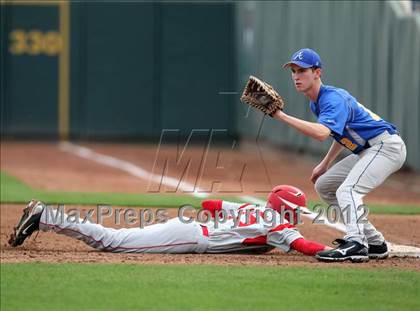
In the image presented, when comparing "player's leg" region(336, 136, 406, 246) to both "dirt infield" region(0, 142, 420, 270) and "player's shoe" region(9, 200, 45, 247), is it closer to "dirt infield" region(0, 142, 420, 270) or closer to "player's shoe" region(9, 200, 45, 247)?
"dirt infield" region(0, 142, 420, 270)

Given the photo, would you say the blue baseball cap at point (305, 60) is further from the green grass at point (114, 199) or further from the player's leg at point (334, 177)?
the green grass at point (114, 199)

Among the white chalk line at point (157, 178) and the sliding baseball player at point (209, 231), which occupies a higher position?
the sliding baseball player at point (209, 231)

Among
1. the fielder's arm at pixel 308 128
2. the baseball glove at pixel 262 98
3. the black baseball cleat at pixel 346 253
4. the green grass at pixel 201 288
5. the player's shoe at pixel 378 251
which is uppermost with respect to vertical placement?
the baseball glove at pixel 262 98

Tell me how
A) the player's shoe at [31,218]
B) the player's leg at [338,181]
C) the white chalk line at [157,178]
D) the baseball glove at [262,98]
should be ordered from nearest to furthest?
the baseball glove at [262,98] < the player's shoe at [31,218] < the player's leg at [338,181] < the white chalk line at [157,178]

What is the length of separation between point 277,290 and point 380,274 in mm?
1059

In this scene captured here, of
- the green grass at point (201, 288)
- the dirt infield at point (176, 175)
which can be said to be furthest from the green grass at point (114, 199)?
the green grass at point (201, 288)

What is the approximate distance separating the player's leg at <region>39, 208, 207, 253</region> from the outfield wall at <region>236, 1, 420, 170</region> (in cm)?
830

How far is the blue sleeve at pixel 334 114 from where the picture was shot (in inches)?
292

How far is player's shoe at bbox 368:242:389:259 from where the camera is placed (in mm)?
7902

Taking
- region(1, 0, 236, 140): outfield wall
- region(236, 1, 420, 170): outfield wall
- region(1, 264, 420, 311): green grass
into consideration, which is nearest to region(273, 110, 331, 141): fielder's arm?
region(1, 264, 420, 311): green grass

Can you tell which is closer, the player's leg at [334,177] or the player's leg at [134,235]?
the player's leg at [134,235]

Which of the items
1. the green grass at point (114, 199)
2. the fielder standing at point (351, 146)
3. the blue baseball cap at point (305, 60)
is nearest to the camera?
the fielder standing at point (351, 146)

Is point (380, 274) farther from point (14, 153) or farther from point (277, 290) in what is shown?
point (14, 153)

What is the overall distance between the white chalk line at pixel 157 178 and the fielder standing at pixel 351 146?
41 cm
